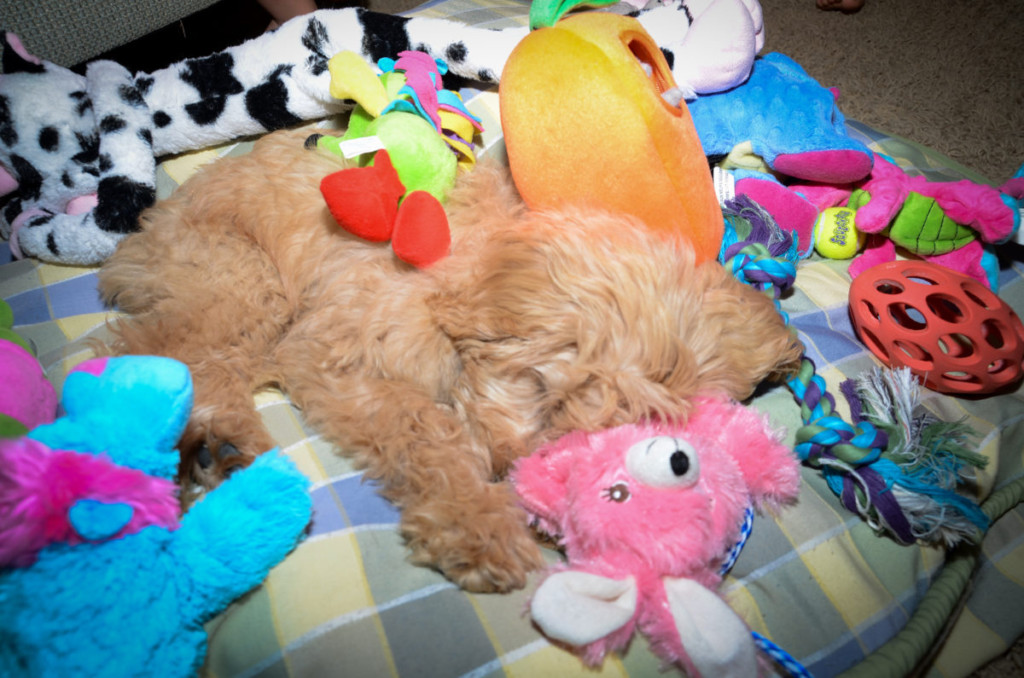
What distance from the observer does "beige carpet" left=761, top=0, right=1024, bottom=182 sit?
8.38 feet

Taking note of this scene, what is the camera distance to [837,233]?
1.76 m

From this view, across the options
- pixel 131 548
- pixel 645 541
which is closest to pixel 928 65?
pixel 645 541

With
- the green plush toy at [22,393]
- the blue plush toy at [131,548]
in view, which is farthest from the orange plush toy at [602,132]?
the green plush toy at [22,393]

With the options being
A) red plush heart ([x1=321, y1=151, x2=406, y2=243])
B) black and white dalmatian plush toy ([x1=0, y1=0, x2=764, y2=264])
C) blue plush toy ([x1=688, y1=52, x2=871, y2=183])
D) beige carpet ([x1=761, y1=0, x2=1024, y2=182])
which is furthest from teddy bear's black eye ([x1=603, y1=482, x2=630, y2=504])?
beige carpet ([x1=761, y1=0, x2=1024, y2=182])

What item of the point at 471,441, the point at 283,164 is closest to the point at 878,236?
the point at 471,441

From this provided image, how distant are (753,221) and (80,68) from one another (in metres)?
2.30

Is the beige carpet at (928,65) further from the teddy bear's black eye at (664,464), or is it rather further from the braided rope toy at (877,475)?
the teddy bear's black eye at (664,464)

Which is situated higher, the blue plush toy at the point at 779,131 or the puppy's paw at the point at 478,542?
the blue plush toy at the point at 779,131

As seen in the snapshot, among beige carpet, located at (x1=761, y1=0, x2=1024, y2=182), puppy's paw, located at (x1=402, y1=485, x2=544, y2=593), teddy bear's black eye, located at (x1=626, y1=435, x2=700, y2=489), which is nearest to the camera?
teddy bear's black eye, located at (x1=626, y1=435, x2=700, y2=489)

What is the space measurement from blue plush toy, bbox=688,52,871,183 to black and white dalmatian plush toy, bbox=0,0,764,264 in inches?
2.9

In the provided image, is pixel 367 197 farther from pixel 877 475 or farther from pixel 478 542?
pixel 877 475

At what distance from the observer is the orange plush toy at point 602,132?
118 centimetres

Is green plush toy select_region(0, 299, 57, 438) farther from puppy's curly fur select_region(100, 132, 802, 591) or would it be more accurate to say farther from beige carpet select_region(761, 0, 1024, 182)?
beige carpet select_region(761, 0, 1024, 182)

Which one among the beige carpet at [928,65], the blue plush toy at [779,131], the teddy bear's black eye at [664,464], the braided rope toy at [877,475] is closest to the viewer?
the teddy bear's black eye at [664,464]
